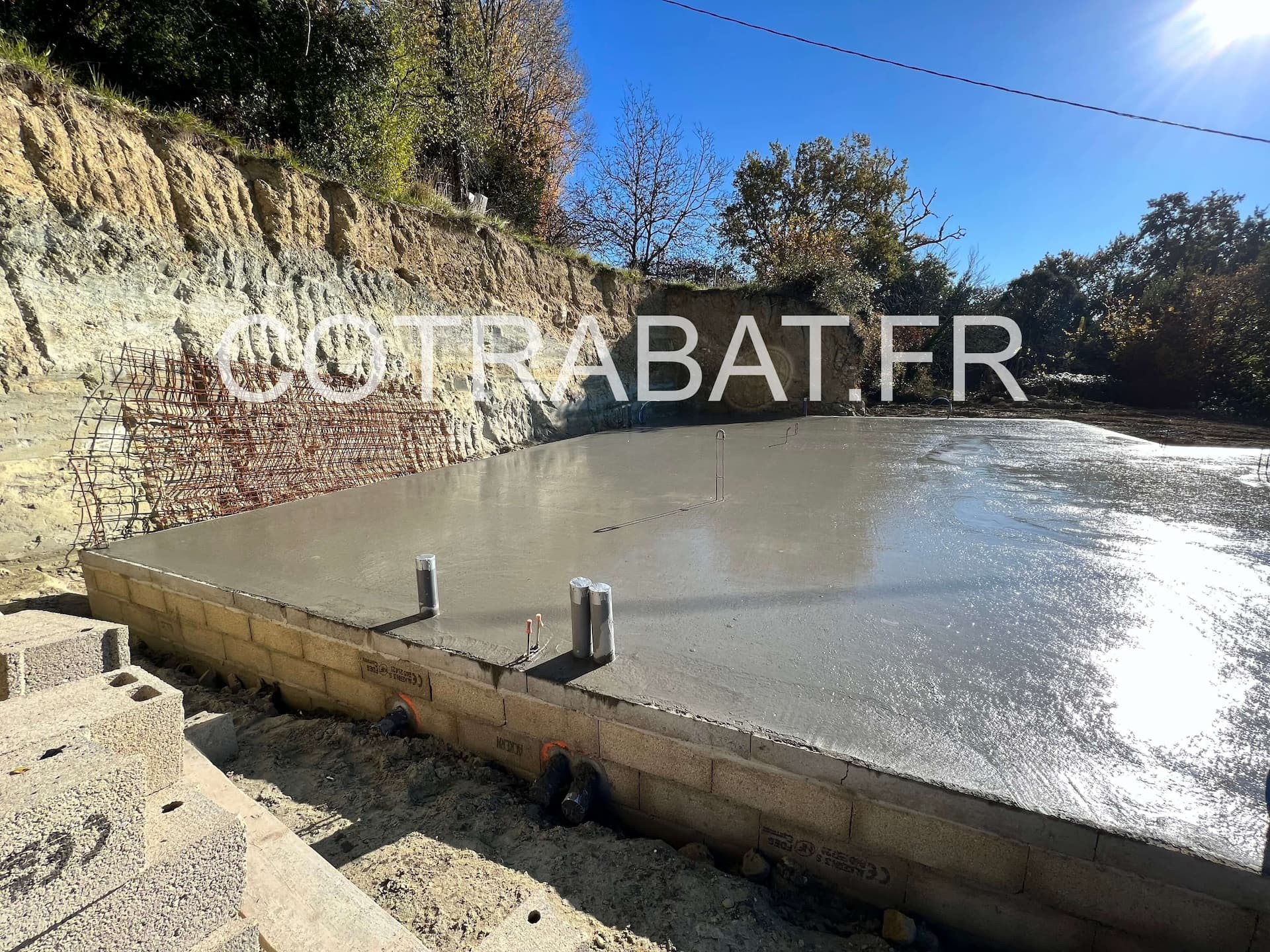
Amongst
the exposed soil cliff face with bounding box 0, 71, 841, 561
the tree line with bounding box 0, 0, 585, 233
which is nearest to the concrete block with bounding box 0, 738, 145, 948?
the exposed soil cliff face with bounding box 0, 71, 841, 561

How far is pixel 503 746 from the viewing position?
2.09 meters

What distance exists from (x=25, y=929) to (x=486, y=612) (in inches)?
62.1

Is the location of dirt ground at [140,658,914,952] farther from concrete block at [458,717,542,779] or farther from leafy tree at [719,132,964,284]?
leafy tree at [719,132,964,284]

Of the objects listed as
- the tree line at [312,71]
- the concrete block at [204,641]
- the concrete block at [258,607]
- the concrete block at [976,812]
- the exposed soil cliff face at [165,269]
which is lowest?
the concrete block at [204,641]

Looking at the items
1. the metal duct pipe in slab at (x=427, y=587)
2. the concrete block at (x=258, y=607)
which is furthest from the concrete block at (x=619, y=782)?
the concrete block at (x=258, y=607)

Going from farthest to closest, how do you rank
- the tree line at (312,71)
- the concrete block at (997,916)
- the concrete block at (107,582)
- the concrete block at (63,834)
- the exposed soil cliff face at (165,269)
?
the tree line at (312,71)
the exposed soil cliff face at (165,269)
the concrete block at (107,582)
the concrete block at (997,916)
the concrete block at (63,834)

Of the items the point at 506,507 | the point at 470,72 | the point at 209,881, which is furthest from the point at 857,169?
the point at 209,881

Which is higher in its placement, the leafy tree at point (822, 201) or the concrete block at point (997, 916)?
the leafy tree at point (822, 201)

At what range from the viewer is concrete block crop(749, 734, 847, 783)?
1.51m

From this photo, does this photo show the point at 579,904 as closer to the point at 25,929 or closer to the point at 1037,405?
the point at 25,929

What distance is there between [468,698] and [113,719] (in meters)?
1.04

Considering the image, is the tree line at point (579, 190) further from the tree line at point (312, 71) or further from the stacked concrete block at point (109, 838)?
the stacked concrete block at point (109, 838)

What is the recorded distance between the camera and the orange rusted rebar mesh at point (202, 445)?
3.82 meters

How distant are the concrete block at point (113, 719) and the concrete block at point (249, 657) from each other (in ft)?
3.64
